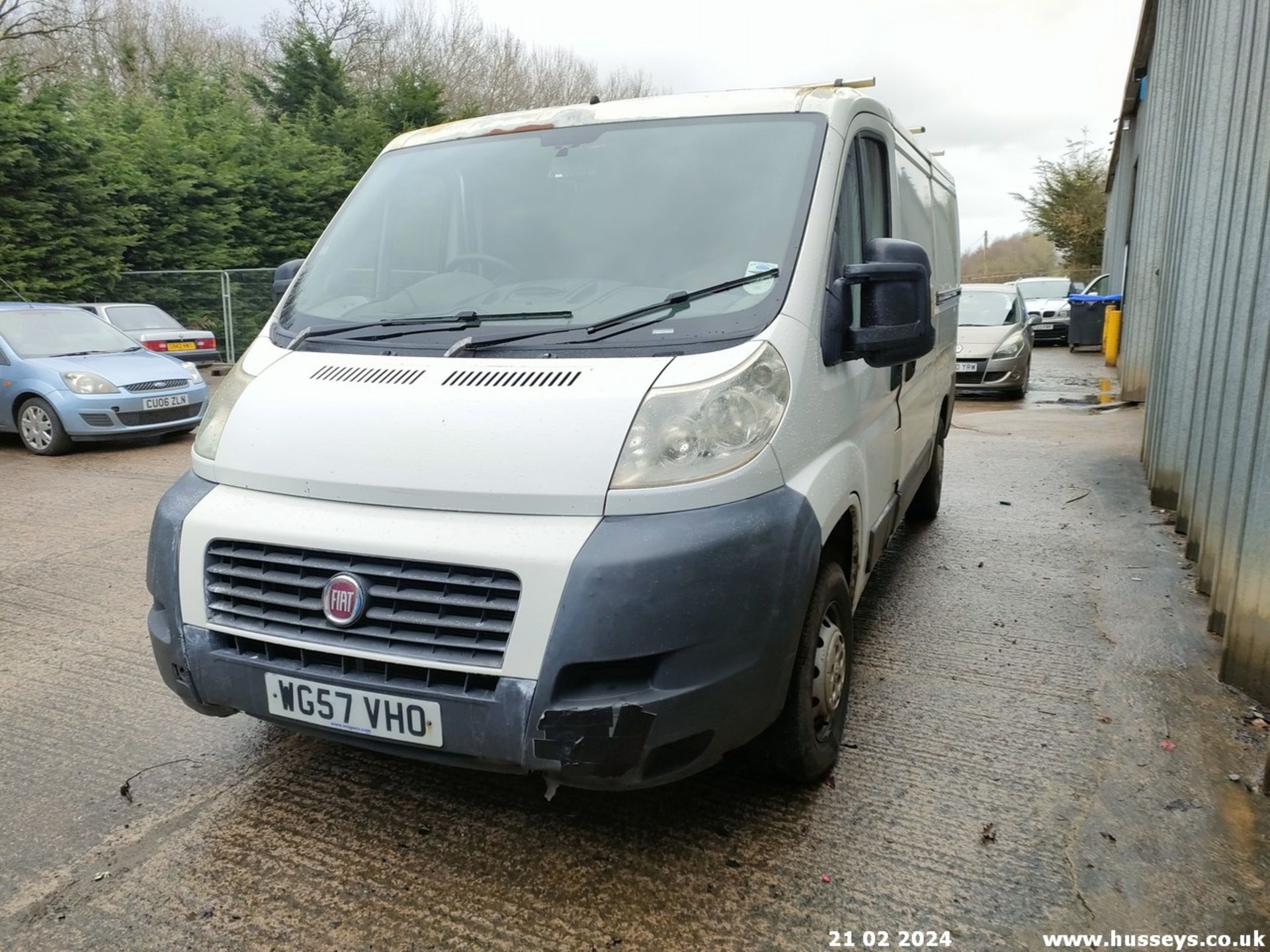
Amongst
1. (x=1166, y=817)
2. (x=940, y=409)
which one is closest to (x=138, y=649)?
(x=1166, y=817)

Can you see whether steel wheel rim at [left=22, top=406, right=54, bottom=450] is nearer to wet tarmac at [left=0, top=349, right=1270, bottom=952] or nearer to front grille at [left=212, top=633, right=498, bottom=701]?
wet tarmac at [left=0, top=349, right=1270, bottom=952]

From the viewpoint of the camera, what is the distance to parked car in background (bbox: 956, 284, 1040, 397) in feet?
44.2

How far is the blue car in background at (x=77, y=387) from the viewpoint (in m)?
9.70

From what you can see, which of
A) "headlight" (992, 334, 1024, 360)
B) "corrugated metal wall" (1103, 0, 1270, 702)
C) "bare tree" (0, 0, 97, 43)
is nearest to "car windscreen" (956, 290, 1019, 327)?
"headlight" (992, 334, 1024, 360)

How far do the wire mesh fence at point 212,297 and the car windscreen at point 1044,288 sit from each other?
18.4m

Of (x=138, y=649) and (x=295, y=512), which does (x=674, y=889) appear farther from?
(x=138, y=649)

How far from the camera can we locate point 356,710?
2.51 m

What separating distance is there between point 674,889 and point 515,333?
165 cm

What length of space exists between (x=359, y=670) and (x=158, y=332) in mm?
14001

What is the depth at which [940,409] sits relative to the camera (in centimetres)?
625

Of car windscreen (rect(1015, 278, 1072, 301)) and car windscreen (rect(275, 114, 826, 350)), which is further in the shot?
Result: car windscreen (rect(1015, 278, 1072, 301))

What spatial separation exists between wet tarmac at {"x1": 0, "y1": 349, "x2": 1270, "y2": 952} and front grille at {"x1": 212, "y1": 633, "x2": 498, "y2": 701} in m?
0.61

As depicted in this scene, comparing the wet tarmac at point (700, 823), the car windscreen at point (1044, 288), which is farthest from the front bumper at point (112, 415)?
the car windscreen at point (1044, 288)

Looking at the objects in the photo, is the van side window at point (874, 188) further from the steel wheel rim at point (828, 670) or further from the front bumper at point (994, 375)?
the front bumper at point (994, 375)
